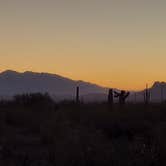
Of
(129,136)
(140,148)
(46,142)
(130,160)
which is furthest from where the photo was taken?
(129,136)

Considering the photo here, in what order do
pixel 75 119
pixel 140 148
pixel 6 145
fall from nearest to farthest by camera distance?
pixel 140 148
pixel 6 145
pixel 75 119

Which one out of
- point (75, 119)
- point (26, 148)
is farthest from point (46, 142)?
point (75, 119)

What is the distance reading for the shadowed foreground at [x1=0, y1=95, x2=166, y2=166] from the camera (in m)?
15.4

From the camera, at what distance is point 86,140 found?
1792 cm

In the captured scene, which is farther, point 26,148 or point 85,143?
point 26,148

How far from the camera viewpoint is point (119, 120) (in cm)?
2856

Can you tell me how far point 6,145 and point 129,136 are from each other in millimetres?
5868

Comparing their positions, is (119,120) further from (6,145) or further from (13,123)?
(6,145)

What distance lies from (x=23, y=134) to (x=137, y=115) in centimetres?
763

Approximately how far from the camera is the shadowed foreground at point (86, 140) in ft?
50.6

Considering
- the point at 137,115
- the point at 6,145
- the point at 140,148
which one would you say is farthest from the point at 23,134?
the point at 140,148

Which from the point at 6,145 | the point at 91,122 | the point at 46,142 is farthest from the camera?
the point at 91,122

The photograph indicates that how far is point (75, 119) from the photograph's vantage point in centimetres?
3003

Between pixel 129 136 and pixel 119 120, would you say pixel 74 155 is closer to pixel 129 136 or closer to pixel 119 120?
pixel 129 136
